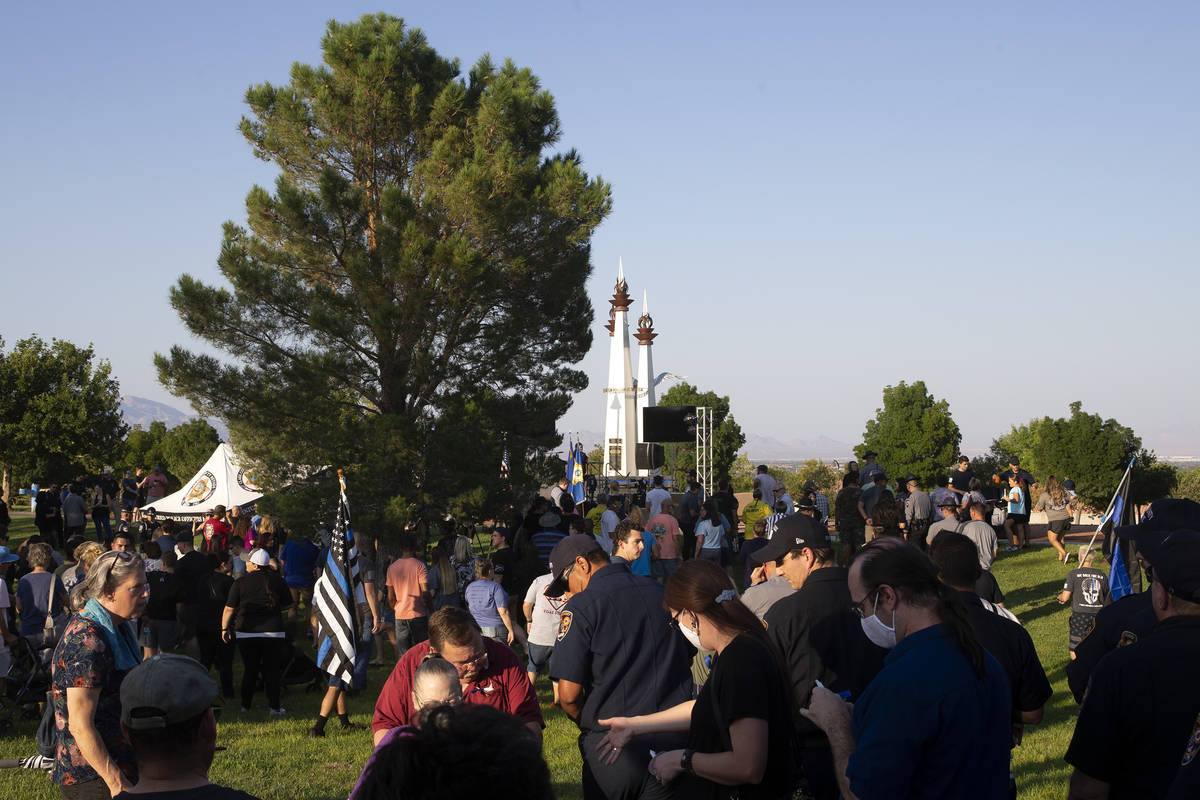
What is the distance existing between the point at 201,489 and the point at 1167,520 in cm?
2168

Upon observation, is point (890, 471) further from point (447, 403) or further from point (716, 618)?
point (716, 618)

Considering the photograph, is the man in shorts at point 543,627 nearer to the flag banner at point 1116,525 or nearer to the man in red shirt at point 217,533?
the flag banner at point 1116,525

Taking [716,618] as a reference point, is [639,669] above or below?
below

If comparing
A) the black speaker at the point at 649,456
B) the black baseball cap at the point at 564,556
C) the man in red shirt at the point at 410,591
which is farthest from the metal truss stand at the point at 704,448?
the black baseball cap at the point at 564,556

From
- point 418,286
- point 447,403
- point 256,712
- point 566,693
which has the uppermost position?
→ point 418,286

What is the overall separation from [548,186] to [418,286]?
114 inches

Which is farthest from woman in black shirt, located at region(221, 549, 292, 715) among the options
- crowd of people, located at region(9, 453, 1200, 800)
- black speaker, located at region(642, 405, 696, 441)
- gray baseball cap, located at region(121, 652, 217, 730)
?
black speaker, located at region(642, 405, 696, 441)

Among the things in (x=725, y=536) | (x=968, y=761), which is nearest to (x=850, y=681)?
(x=968, y=761)

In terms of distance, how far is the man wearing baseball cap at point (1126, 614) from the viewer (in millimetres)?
3977

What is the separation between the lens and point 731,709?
3.28 metres

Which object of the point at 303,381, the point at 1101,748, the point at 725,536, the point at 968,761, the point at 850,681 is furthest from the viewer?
the point at 303,381

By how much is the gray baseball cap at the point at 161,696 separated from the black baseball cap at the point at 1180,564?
284 cm

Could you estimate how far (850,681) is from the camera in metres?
4.25

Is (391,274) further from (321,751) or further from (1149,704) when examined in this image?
(1149,704)
